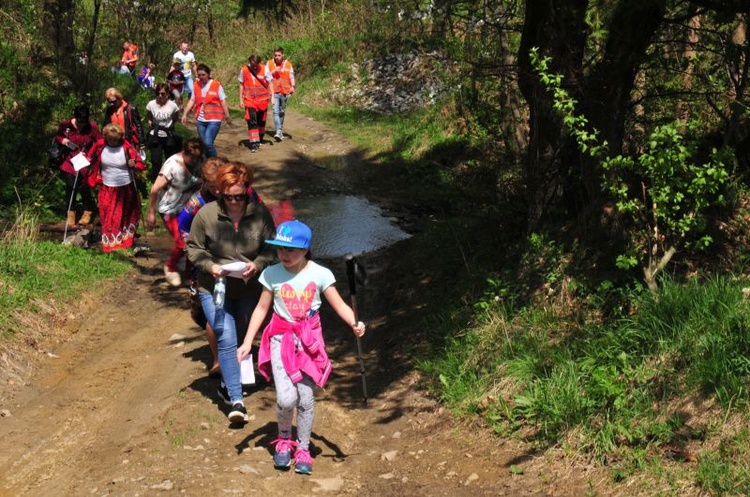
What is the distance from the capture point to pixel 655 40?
7.33 m

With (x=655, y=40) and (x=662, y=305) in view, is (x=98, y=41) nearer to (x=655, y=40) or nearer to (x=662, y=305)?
(x=655, y=40)

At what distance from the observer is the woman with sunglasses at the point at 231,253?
6270 mm

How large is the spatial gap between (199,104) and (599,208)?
29.3 ft

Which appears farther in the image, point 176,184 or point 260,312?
point 176,184

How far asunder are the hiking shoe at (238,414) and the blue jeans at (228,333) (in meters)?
0.04

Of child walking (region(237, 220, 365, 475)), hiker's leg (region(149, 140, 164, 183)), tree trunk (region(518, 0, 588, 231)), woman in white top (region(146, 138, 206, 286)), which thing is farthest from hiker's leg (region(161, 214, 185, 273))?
hiker's leg (region(149, 140, 164, 183))

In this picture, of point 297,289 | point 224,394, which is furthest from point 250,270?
point 224,394

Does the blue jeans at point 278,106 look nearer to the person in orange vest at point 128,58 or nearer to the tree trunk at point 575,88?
the person in orange vest at point 128,58

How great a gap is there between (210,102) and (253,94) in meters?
3.64

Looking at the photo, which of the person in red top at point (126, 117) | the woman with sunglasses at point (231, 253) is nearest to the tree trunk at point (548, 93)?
the woman with sunglasses at point (231, 253)

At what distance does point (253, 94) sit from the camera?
1802 centimetres

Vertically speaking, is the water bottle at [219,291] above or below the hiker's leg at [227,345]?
above

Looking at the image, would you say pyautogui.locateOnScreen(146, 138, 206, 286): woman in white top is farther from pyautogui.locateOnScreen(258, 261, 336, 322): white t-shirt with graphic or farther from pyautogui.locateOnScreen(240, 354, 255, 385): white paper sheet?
pyautogui.locateOnScreen(258, 261, 336, 322): white t-shirt with graphic

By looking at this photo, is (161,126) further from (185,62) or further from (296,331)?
(185,62)
